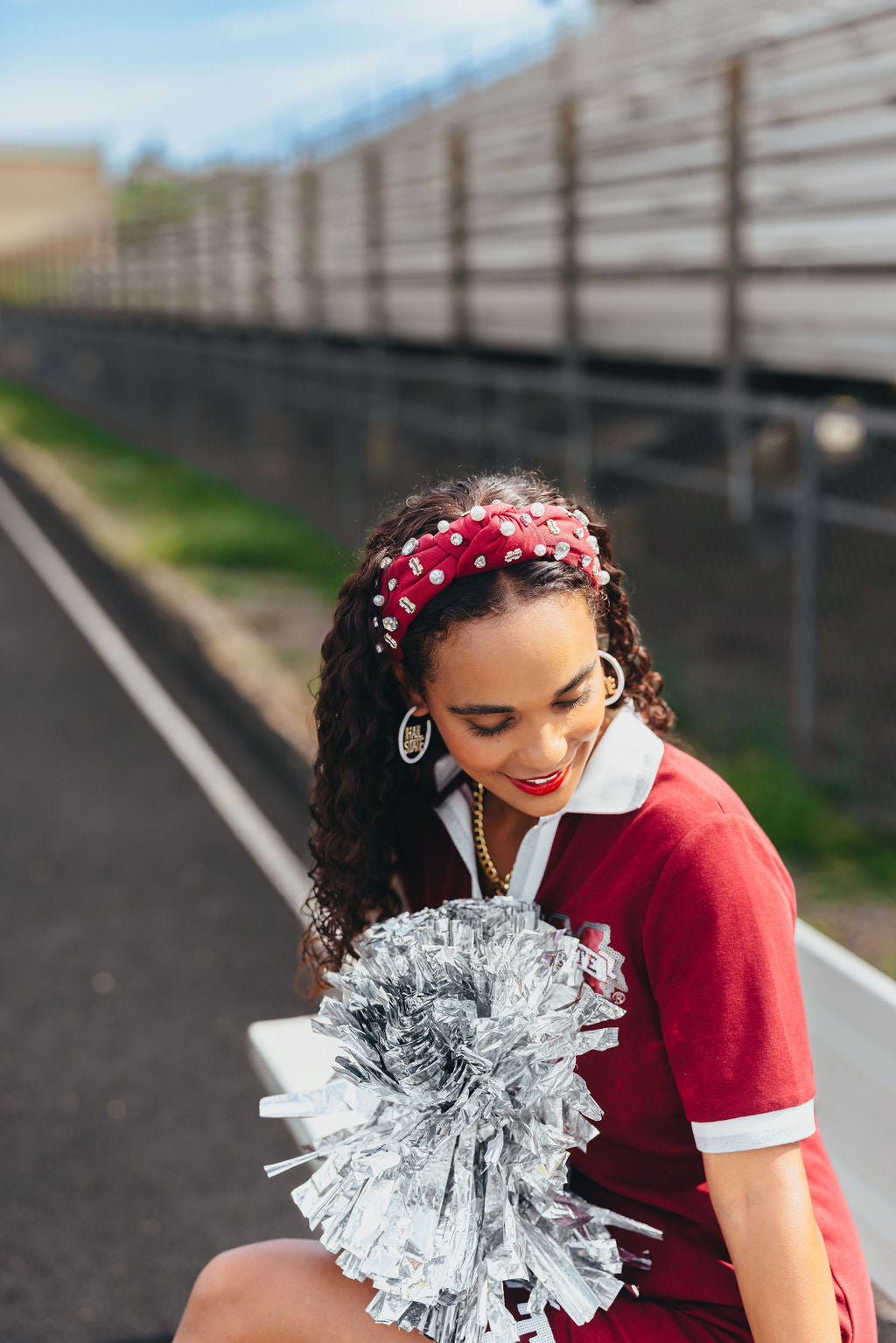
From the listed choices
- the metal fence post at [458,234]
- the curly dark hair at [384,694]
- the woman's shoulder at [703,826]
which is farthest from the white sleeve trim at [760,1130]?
the metal fence post at [458,234]

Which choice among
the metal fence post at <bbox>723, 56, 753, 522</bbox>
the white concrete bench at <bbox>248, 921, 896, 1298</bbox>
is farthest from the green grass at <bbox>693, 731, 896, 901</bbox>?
the white concrete bench at <bbox>248, 921, 896, 1298</bbox>

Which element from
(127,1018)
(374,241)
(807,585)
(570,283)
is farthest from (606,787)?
(374,241)

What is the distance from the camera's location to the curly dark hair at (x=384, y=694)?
70.4 inches

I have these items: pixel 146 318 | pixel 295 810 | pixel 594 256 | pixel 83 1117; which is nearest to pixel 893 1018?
pixel 83 1117

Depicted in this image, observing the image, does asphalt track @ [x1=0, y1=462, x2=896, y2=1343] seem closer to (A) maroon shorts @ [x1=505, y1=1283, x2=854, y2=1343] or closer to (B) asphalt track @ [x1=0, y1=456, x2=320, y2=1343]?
(B) asphalt track @ [x1=0, y1=456, x2=320, y2=1343]

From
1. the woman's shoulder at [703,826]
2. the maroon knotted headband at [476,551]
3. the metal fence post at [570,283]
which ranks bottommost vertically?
the woman's shoulder at [703,826]

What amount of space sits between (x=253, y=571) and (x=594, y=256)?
12.7ft

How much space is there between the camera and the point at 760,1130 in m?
1.60

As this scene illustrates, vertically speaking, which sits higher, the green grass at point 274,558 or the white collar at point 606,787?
the white collar at point 606,787

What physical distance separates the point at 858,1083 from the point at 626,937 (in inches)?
34.9

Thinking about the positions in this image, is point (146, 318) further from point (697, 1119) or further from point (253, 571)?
point (697, 1119)

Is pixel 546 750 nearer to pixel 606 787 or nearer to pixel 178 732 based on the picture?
pixel 606 787

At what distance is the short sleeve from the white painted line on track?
73 centimetres

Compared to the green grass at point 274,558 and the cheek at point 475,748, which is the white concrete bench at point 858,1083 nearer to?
the cheek at point 475,748
